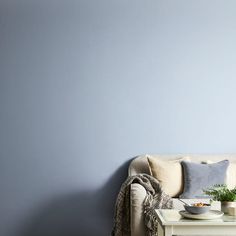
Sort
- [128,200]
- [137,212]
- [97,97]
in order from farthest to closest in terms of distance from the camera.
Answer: [97,97] → [128,200] → [137,212]

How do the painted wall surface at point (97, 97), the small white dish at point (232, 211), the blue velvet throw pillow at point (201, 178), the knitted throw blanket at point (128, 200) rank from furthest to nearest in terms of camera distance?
the painted wall surface at point (97, 97), the blue velvet throw pillow at point (201, 178), the knitted throw blanket at point (128, 200), the small white dish at point (232, 211)

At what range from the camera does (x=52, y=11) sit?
13.5 feet

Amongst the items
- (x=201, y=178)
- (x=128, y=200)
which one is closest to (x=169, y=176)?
(x=201, y=178)

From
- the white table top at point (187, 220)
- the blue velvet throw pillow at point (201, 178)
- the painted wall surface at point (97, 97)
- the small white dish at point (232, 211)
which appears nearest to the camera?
Answer: the white table top at point (187, 220)

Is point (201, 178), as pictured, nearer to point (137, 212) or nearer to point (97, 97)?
point (137, 212)

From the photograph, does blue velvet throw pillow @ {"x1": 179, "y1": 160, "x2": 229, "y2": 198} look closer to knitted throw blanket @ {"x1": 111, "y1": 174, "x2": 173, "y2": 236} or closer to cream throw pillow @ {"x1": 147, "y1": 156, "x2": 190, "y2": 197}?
cream throw pillow @ {"x1": 147, "y1": 156, "x2": 190, "y2": 197}

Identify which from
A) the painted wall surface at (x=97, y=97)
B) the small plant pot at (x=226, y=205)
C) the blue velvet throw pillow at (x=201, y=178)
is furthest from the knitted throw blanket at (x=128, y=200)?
the small plant pot at (x=226, y=205)

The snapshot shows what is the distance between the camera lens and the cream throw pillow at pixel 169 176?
12.0 ft

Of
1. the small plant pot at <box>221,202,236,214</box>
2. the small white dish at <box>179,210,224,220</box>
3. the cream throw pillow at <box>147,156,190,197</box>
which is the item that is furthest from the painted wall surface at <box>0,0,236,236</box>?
the small white dish at <box>179,210,224,220</box>

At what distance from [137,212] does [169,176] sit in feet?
1.99

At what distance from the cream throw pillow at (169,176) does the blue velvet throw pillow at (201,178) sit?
7 centimetres

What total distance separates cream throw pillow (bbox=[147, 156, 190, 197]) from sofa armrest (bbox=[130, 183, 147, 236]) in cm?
44

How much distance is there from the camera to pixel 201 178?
360 cm

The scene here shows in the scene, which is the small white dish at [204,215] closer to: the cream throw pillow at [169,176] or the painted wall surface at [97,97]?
the cream throw pillow at [169,176]
